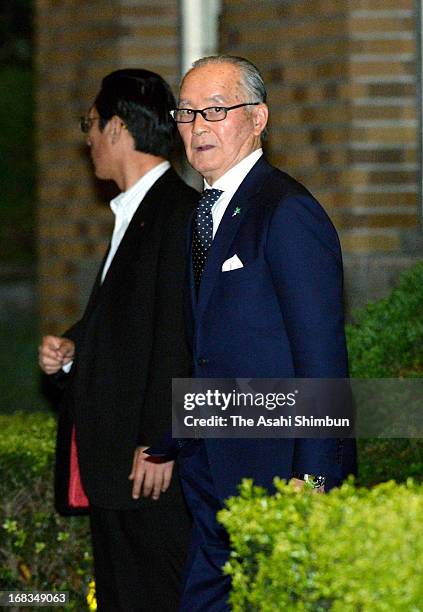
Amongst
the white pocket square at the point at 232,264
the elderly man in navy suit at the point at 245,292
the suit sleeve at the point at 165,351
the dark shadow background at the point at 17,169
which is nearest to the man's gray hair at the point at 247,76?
the elderly man in navy suit at the point at 245,292

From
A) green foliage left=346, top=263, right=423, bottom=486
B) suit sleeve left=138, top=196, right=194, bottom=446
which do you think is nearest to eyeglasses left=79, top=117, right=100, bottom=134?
suit sleeve left=138, top=196, right=194, bottom=446

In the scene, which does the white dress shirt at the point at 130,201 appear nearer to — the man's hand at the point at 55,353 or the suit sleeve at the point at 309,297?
the man's hand at the point at 55,353

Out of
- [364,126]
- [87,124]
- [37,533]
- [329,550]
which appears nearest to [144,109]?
[87,124]

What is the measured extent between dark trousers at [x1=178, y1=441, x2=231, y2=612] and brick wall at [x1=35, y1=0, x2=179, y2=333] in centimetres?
401

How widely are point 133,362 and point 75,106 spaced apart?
366cm

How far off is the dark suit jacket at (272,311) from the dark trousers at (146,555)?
0.96 m

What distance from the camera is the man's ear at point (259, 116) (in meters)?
4.18

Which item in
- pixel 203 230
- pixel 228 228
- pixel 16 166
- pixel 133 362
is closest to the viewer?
pixel 228 228

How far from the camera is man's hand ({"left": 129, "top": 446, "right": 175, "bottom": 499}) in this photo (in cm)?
483

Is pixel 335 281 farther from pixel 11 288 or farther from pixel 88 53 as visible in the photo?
pixel 11 288

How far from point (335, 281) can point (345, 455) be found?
1.69 ft

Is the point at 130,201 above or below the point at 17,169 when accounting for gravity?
below

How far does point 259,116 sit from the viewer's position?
419 centimetres

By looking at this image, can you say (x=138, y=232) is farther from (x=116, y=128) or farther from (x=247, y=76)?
(x=247, y=76)
